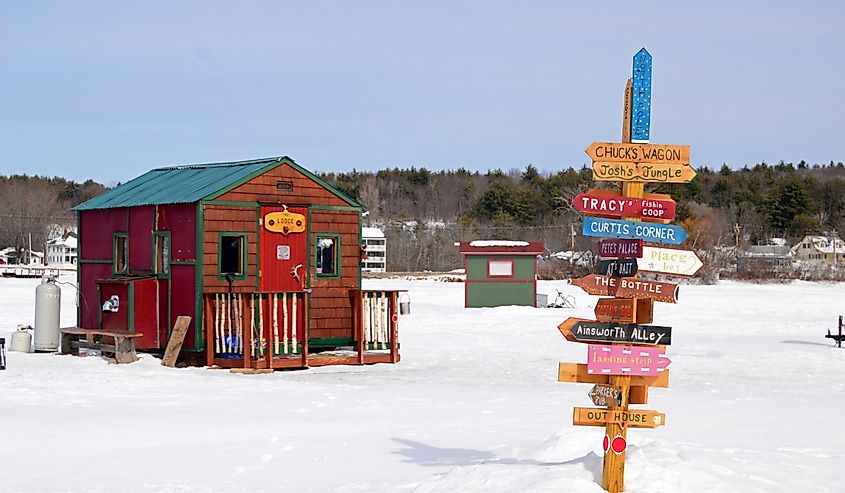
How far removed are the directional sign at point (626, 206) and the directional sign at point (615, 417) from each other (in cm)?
145

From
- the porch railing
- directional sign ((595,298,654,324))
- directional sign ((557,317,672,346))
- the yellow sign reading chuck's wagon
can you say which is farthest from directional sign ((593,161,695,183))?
the yellow sign reading chuck's wagon

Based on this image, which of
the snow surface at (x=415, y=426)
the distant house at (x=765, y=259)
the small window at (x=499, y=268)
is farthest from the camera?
the distant house at (x=765, y=259)

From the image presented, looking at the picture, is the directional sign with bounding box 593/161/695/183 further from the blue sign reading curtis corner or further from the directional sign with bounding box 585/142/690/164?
the blue sign reading curtis corner

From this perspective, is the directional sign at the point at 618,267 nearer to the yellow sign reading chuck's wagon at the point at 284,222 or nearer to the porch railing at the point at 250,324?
the porch railing at the point at 250,324

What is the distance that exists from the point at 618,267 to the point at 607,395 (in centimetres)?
95

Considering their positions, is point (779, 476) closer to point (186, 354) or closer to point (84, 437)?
point (84, 437)

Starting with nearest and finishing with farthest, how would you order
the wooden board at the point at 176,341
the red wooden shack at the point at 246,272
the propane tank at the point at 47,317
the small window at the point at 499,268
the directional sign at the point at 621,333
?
the directional sign at the point at 621,333
the wooden board at the point at 176,341
the red wooden shack at the point at 246,272
the propane tank at the point at 47,317
the small window at the point at 499,268

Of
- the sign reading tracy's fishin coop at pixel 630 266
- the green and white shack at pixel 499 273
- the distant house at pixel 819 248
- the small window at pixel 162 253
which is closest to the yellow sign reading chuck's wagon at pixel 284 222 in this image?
the small window at pixel 162 253

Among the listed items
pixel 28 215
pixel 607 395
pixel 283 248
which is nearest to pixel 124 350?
pixel 283 248

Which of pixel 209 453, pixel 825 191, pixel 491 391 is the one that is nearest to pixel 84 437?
pixel 209 453

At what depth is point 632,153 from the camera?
8.38m

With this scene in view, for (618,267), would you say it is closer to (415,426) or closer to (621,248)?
Result: (621,248)

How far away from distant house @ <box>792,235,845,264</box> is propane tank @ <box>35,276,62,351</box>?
78.1 metres

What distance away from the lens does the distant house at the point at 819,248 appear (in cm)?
9022
